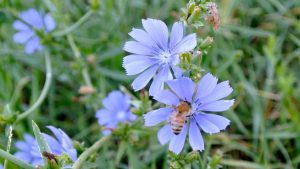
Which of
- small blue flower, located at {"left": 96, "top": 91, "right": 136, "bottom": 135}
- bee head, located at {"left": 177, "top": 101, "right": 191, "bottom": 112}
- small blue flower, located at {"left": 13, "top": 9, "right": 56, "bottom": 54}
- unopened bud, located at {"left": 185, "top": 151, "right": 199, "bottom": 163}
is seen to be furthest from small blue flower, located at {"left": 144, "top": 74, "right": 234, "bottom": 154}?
small blue flower, located at {"left": 13, "top": 9, "right": 56, "bottom": 54}

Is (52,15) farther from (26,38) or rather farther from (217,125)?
(217,125)

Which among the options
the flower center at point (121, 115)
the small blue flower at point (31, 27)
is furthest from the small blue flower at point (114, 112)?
the small blue flower at point (31, 27)

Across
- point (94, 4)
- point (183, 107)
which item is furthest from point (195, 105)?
point (94, 4)

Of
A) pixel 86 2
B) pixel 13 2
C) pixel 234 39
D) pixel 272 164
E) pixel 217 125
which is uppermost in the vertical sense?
pixel 86 2

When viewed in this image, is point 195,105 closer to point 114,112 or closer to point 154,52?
point 154,52

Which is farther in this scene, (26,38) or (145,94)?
(26,38)

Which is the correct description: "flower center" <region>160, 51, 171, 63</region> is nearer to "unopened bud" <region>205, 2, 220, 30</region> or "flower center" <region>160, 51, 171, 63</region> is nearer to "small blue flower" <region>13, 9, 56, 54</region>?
"unopened bud" <region>205, 2, 220, 30</region>

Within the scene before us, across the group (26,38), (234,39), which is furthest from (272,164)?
(26,38)
